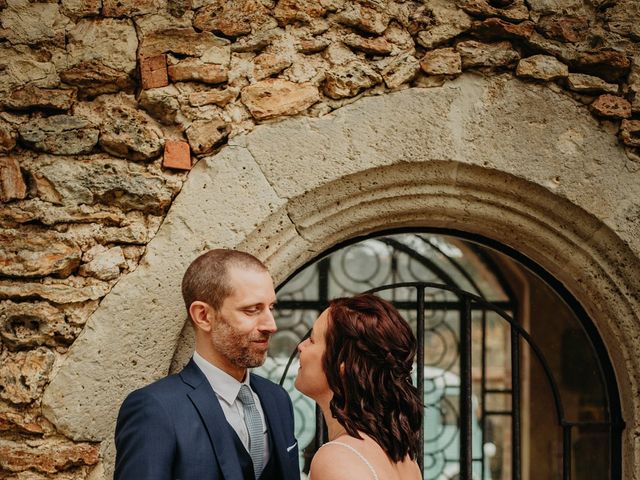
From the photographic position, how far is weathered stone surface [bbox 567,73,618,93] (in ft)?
9.36

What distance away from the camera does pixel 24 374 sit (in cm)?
246

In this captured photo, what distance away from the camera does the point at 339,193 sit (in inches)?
109

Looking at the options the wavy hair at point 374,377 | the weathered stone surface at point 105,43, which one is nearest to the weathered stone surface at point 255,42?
the weathered stone surface at point 105,43

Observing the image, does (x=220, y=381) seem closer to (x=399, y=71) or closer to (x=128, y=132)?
(x=128, y=132)

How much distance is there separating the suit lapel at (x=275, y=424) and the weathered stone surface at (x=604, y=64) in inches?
65.6

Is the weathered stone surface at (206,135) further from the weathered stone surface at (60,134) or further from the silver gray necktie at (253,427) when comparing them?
the silver gray necktie at (253,427)

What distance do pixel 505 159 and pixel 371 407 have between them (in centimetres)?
114

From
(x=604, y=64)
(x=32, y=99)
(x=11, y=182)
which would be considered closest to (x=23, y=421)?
(x=11, y=182)

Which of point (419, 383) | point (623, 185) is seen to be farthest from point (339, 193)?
point (623, 185)

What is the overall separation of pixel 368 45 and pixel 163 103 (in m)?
0.77

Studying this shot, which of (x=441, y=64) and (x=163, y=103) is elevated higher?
(x=441, y=64)

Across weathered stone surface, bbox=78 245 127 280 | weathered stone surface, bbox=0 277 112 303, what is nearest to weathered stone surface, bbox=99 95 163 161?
weathered stone surface, bbox=78 245 127 280

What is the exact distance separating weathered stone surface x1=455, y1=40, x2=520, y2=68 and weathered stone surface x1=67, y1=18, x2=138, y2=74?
119 centimetres

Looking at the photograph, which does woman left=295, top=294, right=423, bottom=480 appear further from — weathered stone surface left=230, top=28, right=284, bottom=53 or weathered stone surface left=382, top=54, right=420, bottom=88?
weathered stone surface left=230, top=28, right=284, bottom=53
